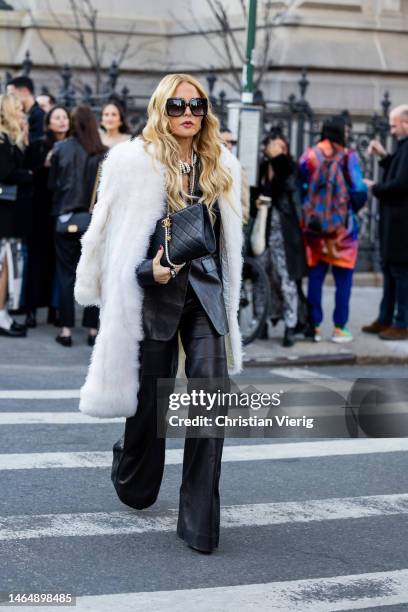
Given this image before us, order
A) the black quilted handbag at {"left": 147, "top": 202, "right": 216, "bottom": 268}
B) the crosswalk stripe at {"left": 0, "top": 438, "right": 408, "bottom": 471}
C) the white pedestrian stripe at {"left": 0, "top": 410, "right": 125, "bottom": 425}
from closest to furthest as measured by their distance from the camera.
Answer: the black quilted handbag at {"left": 147, "top": 202, "right": 216, "bottom": 268} < the crosswalk stripe at {"left": 0, "top": 438, "right": 408, "bottom": 471} < the white pedestrian stripe at {"left": 0, "top": 410, "right": 125, "bottom": 425}

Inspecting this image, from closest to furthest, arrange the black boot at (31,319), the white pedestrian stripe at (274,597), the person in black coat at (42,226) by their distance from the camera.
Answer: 1. the white pedestrian stripe at (274,597)
2. the person in black coat at (42,226)
3. the black boot at (31,319)

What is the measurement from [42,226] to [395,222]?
3.18 m

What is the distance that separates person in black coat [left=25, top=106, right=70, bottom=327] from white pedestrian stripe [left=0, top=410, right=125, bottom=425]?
3777mm

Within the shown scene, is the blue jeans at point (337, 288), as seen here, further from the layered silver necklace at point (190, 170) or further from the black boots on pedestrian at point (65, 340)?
the layered silver necklace at point (190, 170)

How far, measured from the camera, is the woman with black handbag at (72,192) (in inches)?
485

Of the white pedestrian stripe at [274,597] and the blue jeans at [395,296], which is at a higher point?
the blue jeans at [395,296]

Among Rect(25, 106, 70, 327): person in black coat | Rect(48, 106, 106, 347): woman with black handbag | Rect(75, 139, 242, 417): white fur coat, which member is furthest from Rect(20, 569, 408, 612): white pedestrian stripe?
Rect(25, 106, 70, 327): person in black coat

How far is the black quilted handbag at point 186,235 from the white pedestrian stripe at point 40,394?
4074 mm

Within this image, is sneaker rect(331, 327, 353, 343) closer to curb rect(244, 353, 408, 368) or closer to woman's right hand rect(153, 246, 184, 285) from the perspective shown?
curb rect(244, 353, 408, 368)

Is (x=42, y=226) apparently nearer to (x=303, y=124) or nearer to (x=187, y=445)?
(x=303, y=124)

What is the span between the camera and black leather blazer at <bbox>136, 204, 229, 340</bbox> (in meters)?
6.42

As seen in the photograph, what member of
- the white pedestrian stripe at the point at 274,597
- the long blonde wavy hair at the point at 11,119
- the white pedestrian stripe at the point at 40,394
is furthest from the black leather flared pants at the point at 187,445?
the long blonde wavy hair at the point at 11,119

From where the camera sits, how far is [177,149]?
21.4ft

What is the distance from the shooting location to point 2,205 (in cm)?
1273
